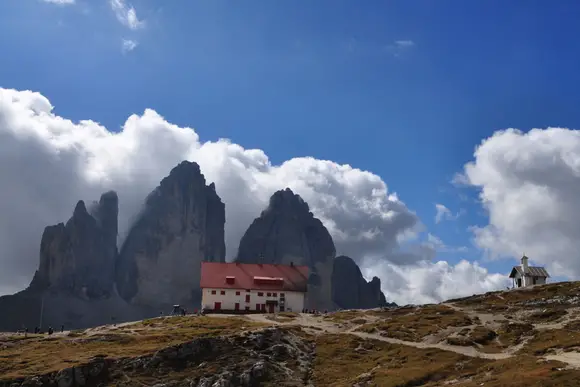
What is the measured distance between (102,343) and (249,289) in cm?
→ 5045

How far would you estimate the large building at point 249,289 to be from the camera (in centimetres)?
14738

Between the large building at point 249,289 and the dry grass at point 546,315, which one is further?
the large building at point 249,289

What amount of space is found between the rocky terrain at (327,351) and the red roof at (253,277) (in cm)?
2888

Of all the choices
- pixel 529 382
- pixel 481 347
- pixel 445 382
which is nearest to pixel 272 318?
pixel 481 347

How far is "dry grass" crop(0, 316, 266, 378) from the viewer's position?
3450 inches

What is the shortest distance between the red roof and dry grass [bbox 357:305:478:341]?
104 feet

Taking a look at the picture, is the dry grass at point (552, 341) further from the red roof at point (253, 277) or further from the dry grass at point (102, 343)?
the red roof at point (253, 277)

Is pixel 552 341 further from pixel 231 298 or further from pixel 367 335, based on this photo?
pixel 231 298

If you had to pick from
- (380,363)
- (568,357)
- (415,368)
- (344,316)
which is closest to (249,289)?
(344,316)

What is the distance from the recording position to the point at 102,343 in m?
102

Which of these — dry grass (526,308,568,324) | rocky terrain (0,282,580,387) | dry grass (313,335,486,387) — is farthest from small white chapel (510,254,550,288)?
dry grass (313,335,486,387)

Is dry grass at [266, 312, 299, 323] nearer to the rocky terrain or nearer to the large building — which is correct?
the rocky terrain

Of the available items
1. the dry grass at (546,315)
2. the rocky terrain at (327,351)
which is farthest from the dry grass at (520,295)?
the dry grass at (546,315)

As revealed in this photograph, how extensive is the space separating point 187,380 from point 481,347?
39.4 meters
